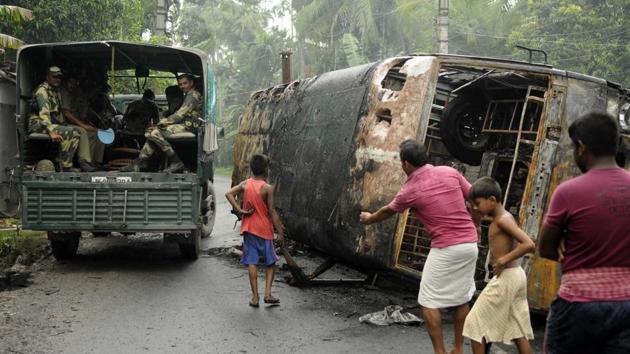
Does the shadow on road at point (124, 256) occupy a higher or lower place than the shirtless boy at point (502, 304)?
lower

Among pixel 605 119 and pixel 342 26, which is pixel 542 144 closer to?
pixel 605 119

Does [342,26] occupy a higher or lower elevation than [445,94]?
higher

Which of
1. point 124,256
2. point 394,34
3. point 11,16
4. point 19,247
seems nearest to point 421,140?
point 124,256

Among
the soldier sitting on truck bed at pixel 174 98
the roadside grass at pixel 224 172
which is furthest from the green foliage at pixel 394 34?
the soldier sitting on truck bed at pixel 174 98

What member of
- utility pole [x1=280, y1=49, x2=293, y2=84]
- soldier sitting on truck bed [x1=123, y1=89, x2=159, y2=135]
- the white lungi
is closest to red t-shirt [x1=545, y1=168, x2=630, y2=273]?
the white lungi

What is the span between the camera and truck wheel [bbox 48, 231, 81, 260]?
879 cm

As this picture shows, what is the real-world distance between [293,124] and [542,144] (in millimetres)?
4080

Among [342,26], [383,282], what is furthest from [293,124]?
[342,26]

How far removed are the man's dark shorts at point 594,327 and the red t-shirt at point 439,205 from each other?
70.8 inches

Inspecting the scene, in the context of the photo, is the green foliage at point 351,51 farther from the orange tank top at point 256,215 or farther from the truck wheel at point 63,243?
the orange tank top at point 256,215

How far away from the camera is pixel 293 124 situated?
381 inches

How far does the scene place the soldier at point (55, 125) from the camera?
8781 millimetres

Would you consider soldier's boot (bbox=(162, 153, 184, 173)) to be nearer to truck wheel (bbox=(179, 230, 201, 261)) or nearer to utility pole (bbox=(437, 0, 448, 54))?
truck wheel (bbox=(179, 230, 201, 261))

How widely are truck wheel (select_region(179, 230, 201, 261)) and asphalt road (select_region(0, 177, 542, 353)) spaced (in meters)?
0.12
